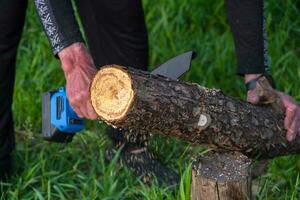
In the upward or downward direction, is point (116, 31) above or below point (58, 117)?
above

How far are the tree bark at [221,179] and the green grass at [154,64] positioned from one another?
179 millimetres

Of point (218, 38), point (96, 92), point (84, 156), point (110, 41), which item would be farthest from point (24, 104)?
point (96, 92)

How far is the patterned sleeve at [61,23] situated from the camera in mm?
2498

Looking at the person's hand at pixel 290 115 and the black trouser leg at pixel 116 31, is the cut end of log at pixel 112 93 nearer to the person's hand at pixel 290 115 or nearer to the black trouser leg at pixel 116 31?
the person's hand at pixel 290 115

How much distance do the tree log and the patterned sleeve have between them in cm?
33

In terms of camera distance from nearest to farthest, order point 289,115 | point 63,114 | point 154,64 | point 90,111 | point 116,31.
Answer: point 90,111, point 289,115, point 63,114, point 116,31, point 154,64

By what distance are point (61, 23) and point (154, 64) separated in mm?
1535

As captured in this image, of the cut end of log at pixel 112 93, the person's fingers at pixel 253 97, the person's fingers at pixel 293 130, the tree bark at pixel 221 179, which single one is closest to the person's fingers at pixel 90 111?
the cut end of log at pixel 112 93

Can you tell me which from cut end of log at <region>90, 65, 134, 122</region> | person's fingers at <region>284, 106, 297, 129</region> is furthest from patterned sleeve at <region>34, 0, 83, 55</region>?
person's fingers at <region>284, 106, 297, 129</region>

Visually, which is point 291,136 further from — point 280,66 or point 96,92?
point 280,66

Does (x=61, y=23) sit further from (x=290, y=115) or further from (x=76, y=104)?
(x=290, y=115)

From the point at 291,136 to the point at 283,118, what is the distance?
0.23 feet

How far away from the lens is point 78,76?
2.48 meters

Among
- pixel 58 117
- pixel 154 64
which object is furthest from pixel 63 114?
pixel 154 64
